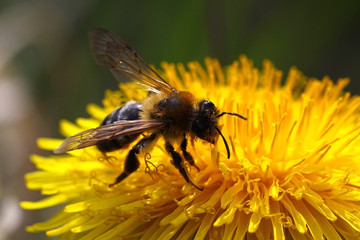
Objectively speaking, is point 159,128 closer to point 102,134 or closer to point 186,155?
point 186,155

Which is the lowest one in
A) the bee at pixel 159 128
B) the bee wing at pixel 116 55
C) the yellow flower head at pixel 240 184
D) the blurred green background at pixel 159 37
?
the yellow flower head at pixel 240 184

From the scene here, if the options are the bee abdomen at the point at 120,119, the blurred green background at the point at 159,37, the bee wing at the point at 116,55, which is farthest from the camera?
the blurred green background at the point at 159,37

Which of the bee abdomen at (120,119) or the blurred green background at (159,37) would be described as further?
the blurred green background at (159,37)

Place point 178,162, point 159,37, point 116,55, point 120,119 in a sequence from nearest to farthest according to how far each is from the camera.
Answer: point 178,162
point 120,119
point 116,55
point 159,37

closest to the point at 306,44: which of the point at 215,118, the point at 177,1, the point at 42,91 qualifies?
the point at 177,1

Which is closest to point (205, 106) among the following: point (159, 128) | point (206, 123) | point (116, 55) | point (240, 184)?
point (206, 123)

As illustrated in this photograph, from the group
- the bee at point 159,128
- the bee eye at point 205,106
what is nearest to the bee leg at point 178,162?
the bee at point 159,128

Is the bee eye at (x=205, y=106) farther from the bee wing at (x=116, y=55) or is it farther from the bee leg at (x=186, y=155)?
the bee wing at (x=116, y=55)
